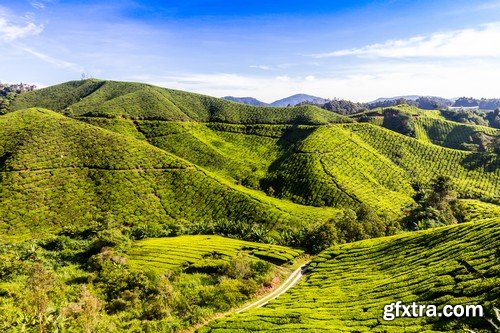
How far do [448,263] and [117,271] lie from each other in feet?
173

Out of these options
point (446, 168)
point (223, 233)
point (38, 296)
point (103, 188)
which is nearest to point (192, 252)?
point (223, 233)

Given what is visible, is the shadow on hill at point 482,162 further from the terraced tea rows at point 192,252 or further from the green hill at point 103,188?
the terraced tea rows at point 192,252

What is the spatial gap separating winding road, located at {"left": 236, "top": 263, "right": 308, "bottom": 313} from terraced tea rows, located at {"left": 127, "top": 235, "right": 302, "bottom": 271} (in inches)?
230

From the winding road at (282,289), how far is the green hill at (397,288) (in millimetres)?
2030

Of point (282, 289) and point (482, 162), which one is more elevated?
point (482, 162)

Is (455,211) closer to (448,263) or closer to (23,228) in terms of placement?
(448,263)

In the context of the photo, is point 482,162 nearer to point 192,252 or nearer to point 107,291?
point 192,252

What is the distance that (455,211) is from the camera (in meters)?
110

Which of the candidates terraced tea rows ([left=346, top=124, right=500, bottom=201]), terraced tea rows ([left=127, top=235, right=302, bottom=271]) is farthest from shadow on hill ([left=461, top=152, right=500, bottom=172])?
terraced tea rows ([left=127, top=235, right=302, bottom=271])

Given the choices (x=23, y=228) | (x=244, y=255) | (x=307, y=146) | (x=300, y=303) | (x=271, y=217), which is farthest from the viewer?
(x=307, y=146)

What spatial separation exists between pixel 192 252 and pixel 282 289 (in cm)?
2674

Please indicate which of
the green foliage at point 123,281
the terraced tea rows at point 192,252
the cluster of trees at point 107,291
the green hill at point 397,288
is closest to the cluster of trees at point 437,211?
the green hill at point 397,288

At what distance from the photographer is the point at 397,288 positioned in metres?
42.2

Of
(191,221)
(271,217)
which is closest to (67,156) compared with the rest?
(191,221)
